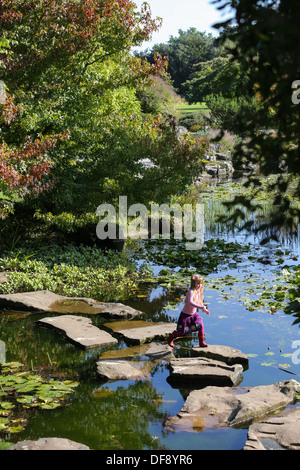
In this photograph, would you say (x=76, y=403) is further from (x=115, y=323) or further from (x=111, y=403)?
(x=115, y=323)

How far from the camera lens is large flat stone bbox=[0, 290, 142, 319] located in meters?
8.84

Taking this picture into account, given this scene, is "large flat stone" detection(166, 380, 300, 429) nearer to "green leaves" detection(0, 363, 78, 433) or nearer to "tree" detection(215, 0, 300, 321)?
"green leaves" detection(0, 363, 78, 433)

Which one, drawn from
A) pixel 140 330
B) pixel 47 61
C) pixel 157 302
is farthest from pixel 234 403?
pixel 47 61

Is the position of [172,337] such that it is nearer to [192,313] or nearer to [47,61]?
[192,313]

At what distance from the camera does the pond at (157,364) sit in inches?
197

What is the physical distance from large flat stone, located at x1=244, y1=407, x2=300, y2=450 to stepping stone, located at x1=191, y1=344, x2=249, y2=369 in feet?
5.25

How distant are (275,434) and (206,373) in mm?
1649

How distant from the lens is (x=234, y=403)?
5.53 m

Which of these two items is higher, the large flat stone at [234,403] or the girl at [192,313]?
the girl at [192,313]

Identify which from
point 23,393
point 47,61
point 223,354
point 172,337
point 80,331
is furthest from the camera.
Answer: point 47,61

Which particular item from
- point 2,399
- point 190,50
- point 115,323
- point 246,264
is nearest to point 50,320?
point 115,323

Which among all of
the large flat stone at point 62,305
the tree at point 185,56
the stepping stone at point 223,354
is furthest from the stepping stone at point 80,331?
the tree at point 185,56

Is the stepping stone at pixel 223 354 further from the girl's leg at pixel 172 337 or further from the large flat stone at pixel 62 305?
the large flat stone at pixel 62 305

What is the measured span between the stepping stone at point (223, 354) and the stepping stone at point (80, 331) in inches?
48.6
